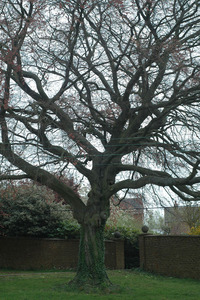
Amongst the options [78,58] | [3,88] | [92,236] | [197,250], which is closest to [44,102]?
[3,88]

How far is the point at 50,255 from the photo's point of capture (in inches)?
819

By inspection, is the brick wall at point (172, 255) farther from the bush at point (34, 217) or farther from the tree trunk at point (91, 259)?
the tree trunk at point (91, 259)

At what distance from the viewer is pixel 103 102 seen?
1510cm

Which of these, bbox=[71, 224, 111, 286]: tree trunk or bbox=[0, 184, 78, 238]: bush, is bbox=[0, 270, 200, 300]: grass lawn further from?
bbox=[0, 184, 78, 238]: bush

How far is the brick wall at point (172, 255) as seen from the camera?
17.1 m

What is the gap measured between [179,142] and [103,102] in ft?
11.7

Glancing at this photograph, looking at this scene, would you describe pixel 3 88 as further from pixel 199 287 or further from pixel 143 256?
pixel 143 256

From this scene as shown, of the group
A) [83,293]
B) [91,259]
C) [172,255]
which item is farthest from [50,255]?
[83,293]

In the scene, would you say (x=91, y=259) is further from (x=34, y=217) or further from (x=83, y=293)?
(x=34, y=217)

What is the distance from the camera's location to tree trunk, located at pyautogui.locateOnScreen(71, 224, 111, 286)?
12445 mm

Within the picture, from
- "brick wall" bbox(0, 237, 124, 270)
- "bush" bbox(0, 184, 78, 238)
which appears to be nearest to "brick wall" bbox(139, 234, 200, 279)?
"brick wall" bbox(0, 237, 124, 270)

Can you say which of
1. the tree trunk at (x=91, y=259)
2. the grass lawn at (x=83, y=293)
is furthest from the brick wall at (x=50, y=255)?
the tree trunk at (x=91, y=259)

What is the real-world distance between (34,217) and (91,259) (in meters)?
8.85

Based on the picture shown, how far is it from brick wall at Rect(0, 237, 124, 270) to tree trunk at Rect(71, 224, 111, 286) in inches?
317
